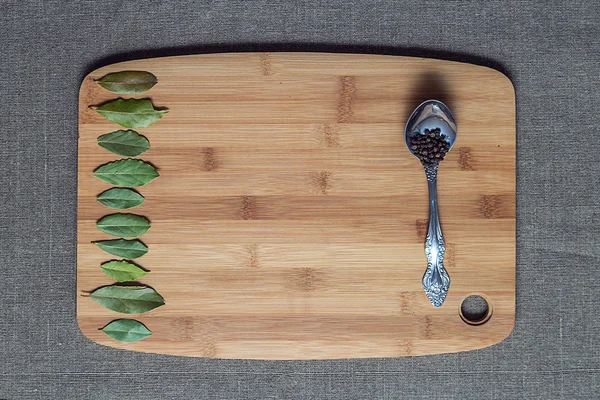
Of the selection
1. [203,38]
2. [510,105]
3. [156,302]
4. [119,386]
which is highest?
[203,38]

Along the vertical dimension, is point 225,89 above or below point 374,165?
above

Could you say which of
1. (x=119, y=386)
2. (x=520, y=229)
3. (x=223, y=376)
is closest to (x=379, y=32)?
(x=520, y=229)

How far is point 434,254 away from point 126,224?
2.05 feet

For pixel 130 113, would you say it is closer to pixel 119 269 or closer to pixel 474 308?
pixel 119 269

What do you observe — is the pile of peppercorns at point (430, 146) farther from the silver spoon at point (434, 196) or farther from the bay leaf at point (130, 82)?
the bay leaf at point (130, 82)

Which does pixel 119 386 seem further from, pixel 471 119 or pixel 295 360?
pixel 471 119

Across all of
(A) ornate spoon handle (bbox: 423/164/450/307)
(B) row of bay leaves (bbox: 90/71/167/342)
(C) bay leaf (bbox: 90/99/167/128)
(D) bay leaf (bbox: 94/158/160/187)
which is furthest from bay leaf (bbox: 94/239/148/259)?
(A) ornate spoon handle (bbox: 423/164/450/307)

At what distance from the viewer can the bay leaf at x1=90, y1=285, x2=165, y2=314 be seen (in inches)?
36.3

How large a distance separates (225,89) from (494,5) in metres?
0.59

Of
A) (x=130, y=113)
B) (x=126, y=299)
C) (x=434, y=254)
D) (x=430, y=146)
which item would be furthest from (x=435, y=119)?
(x=126, y=299)

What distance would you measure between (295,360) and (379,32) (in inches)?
28.1

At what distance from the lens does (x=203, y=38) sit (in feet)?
3.12

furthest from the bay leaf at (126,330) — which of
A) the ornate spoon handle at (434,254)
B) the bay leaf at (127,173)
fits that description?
the ornate spoon handle at (434,254)

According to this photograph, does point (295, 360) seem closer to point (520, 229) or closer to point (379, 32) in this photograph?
point (520, 229)
